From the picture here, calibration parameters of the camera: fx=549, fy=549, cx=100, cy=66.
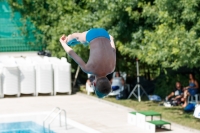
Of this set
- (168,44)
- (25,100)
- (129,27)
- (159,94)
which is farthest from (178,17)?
(25,100)

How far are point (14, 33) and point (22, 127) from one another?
37.9ft

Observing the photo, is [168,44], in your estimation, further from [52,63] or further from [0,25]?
[0,25]

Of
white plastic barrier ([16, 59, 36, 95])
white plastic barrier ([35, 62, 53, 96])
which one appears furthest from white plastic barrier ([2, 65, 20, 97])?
white plastic barrier ([35, 62, 53, 96])

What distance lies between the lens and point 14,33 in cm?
2712

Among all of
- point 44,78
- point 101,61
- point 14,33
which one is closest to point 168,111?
point 44,78

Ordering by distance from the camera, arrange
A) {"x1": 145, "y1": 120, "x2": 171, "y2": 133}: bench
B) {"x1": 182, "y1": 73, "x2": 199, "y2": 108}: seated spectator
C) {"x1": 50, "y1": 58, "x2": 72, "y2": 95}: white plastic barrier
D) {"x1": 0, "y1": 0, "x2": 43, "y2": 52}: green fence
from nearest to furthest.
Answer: {"x1": 145, "y1": 120, "x2": 171, "y2": 133}: bench, {"x1": 182, "y1": 73, "x2": 199, "y2": 108}: seated spectator, {"x1": 50, "y1": 58, "x2": 72, "y2": 95}: white plastic barrier, {"x1": 0, "y1": 0, "x2": 43, "y2": 52}: green fence

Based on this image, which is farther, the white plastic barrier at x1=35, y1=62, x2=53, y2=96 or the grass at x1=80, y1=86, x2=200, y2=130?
the white plastic barrier at x1=35, y1=62, x2=53, y2=96

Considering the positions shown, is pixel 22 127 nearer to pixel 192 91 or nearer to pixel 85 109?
pixel 85 109

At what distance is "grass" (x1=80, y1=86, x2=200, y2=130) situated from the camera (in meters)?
16.1

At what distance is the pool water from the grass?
3826 millimetres

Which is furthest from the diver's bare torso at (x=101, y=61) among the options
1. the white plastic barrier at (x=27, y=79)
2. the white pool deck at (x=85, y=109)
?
the white plastic barrier at (x=27, y=79)

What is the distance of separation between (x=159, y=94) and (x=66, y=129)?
709cm

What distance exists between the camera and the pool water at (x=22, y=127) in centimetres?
1570

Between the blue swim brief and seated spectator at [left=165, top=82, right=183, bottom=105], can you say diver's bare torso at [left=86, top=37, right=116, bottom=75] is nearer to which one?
the blue swim brief
